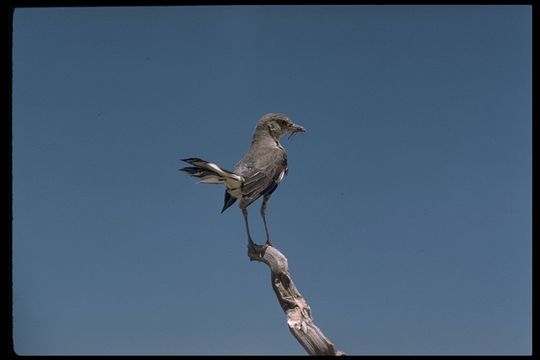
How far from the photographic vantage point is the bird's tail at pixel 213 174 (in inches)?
213

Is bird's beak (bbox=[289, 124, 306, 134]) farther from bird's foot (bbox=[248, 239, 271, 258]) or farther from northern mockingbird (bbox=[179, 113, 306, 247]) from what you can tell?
bird's foot (bbox=[248, 239, 271, 258])

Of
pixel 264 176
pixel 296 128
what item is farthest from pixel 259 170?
pixel 296 128

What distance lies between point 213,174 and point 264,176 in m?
0.80

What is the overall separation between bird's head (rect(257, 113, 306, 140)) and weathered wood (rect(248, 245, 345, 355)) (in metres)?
1.52

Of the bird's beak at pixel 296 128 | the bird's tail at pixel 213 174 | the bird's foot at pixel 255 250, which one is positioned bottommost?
the bird's foot at pixel 255 250

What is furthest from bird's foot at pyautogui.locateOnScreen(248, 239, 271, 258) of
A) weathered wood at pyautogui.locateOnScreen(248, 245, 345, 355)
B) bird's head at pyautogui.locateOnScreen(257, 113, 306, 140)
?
bird's head at pyautogui.locateOnScreen(257, 113, 306, 140)

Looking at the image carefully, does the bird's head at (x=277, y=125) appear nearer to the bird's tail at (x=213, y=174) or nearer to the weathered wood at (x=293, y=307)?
the bird's tail at (x=213, y=174)

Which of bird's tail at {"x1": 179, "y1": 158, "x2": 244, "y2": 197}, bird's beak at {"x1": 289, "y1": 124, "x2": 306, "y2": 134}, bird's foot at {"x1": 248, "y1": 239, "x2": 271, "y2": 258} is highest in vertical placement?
bird's beak at {"x1": 289, "y1": 124, "x2": 306, "y2": 134}

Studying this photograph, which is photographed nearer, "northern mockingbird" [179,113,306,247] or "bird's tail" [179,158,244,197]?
"bird's tail" [179,158,244,197]

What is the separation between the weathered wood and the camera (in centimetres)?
581

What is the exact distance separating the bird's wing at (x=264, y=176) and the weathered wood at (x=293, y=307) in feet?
2.41

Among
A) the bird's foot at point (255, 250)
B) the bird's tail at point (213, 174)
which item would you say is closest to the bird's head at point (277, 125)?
the bird's tail at point (213, 174)
